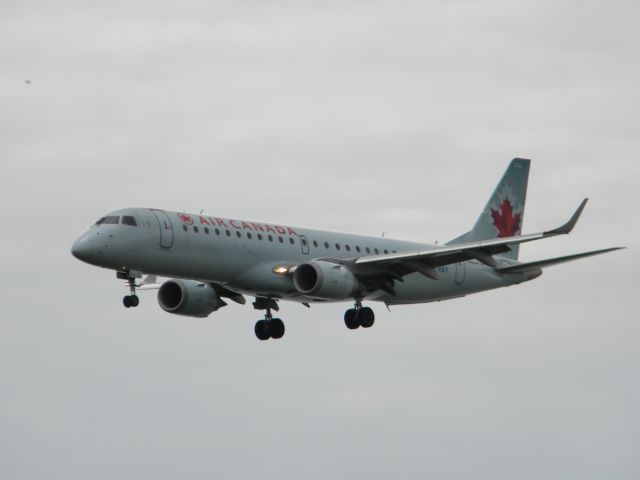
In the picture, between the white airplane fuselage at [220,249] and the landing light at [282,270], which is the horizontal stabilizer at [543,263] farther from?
the landing light at [282,270]

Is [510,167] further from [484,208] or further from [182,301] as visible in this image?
[182,301]

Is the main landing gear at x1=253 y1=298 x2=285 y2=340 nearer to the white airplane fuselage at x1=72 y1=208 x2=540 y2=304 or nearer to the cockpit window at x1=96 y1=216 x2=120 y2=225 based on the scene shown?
the white airplane fuselage at x1=72 y1=208 x2=540 y2=304

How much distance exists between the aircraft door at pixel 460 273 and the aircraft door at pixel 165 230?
14.2m

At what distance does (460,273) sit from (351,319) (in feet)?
19.7

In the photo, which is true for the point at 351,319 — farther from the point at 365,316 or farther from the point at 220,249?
the point at 220,249

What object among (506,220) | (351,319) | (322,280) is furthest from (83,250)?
(506,220)

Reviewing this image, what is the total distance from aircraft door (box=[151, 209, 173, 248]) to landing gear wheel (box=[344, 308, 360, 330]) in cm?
926

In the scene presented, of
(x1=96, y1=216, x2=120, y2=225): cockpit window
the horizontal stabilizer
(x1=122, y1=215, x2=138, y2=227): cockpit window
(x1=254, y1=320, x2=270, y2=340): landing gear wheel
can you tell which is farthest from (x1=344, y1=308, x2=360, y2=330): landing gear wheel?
(x1=96, y1=216, x2=120, y2=225): cockpit window

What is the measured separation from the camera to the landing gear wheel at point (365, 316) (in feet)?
190

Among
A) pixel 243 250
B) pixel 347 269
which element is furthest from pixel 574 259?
pixel 243 250

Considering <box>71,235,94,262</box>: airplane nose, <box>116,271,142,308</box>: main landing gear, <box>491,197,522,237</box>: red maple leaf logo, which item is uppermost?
<box>491,197,522,237</box>: red maple leaf logo

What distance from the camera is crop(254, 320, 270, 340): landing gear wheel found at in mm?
60281

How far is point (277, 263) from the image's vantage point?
2168 inches

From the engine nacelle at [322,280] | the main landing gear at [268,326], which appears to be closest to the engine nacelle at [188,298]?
the main landing gear at [268,326]
